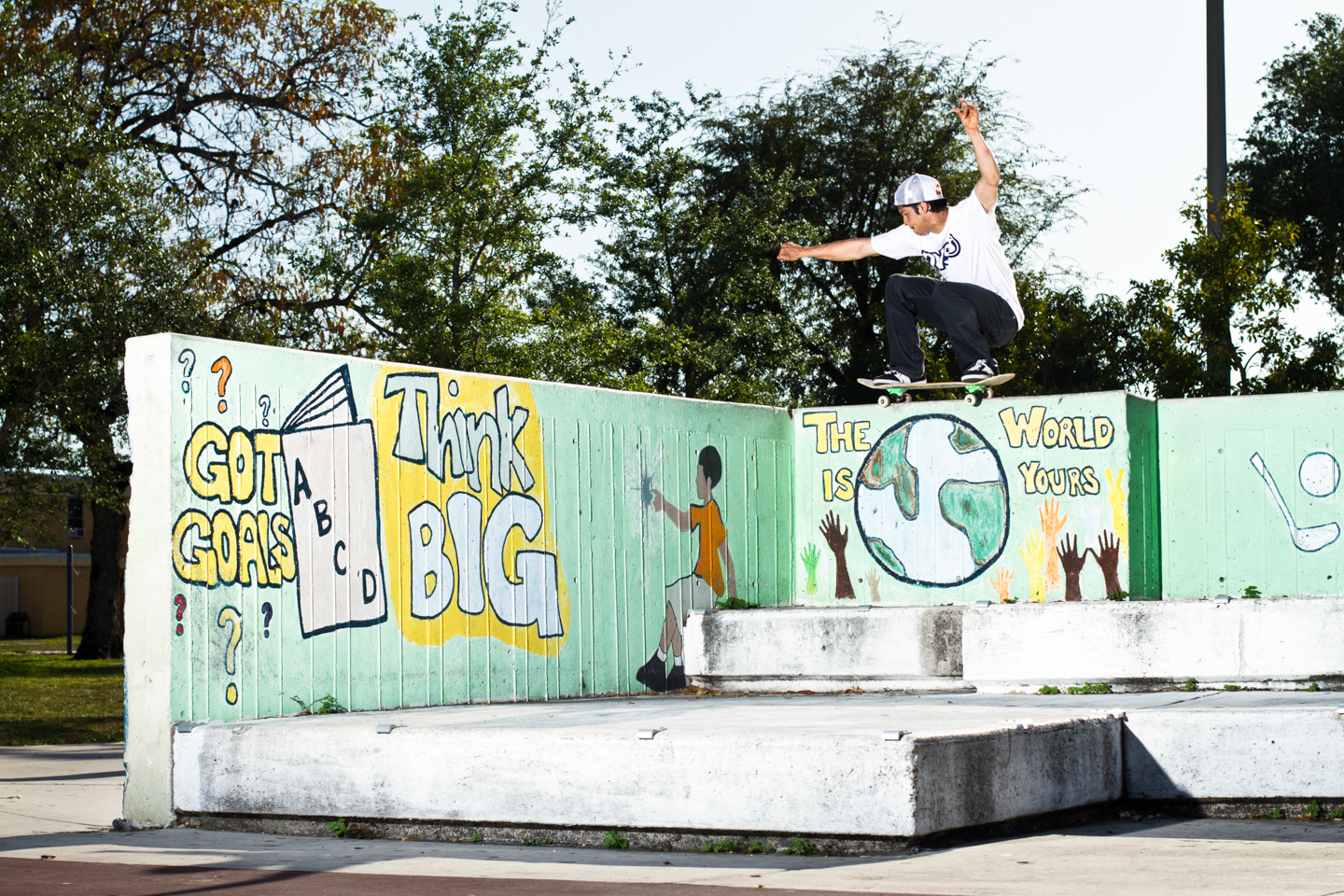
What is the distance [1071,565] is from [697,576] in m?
3.60

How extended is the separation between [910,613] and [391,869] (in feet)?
21.7

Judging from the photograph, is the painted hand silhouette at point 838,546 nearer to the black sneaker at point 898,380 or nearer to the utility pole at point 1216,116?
the black sneaker at point 898,380

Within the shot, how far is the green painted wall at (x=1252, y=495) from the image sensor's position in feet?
42.6

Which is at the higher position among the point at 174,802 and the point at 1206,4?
the point at 1206,4

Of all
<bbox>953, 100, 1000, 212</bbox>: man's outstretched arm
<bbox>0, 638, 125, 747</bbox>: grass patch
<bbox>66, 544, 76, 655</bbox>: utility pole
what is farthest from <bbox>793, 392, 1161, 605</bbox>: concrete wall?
<bbox>66, 544, 76, 655</bbox>: utility pole

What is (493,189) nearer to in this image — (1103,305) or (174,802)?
(1103,305)

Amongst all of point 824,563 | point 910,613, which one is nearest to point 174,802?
point 910,613

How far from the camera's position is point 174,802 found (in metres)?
9.28

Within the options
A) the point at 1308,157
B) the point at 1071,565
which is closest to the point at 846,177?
the point at 1308,157

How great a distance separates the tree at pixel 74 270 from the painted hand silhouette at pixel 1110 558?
546 inches

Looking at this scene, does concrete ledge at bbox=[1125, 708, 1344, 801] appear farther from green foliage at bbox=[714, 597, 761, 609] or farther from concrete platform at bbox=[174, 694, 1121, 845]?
green foliage at bbox=[714, 597, 761, 609]

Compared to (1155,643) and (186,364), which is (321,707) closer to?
(186,364)

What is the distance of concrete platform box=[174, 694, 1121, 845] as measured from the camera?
7348 millimetres

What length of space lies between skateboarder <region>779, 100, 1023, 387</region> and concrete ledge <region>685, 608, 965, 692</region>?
3356mm
